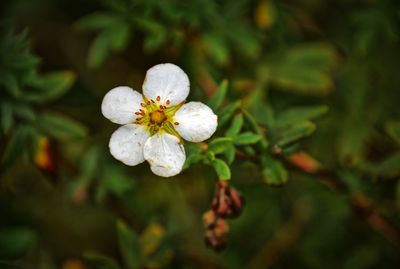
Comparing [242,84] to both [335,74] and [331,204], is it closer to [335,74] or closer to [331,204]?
[335,74]

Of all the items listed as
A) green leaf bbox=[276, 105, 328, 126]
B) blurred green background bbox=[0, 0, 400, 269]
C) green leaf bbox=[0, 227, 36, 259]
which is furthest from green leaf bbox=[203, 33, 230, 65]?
green leaf bbox=[0, 227, 36, 259]

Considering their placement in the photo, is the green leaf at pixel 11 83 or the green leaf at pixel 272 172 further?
the green leaf at pixel 11 83

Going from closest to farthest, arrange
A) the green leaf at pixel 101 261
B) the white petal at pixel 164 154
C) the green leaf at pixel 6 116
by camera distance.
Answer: the white petal at pixel 164 154, the green leaf at pixel 101 261, the green leaf at pixel 6 116

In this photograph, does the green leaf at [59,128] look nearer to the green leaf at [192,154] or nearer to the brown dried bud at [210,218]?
the green leaf at [192,154]

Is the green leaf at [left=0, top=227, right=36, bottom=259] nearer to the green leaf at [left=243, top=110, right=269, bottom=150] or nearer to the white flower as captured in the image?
the white flower

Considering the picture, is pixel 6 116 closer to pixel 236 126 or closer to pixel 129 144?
pixel 129 144

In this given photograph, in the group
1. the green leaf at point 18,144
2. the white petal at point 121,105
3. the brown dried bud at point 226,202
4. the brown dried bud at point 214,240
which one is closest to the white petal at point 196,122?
the white petal at point 121,105
